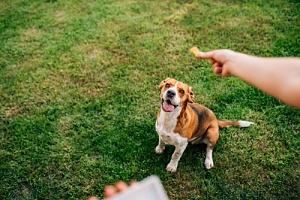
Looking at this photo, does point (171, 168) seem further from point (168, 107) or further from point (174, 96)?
point (174, 96)

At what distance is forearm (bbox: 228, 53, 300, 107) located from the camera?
1129mm

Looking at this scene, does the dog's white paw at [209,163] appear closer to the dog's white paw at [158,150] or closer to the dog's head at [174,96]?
the dog's white paw at [158,150]

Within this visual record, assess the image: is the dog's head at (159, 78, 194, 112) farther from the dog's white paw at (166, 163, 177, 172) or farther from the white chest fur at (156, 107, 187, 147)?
the dog's white paw at (166, 163, 177, 172)

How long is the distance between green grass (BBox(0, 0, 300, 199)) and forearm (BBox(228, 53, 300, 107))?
8.45 ft

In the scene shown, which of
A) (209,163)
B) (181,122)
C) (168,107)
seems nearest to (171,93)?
(168,107)

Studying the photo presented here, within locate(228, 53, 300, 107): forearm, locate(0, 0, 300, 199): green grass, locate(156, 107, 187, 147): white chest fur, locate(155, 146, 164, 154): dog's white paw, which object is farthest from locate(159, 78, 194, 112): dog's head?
locate(228, 53, 300, 107): forearm

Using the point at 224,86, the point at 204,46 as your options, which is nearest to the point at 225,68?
the point at 224,86

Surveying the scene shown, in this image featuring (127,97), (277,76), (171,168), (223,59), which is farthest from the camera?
(127,97)

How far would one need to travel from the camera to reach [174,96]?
3031mm

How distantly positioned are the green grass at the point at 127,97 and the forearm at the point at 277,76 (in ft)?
8.45

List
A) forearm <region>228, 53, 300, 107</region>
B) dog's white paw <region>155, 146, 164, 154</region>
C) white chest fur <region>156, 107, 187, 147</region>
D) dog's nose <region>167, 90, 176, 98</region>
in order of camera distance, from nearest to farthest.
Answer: forearm <region>228, 53, 300, 107</region>
dog's nose <region>167, 90, 176, 98</region>
white chest fur <region>156, 107, 187, 147</region>
dog's white paw <region>155, 146, 164, 154</region>

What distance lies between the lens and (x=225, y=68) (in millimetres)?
1653

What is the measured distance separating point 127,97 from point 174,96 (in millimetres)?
1672

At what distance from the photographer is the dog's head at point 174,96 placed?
3.04m
